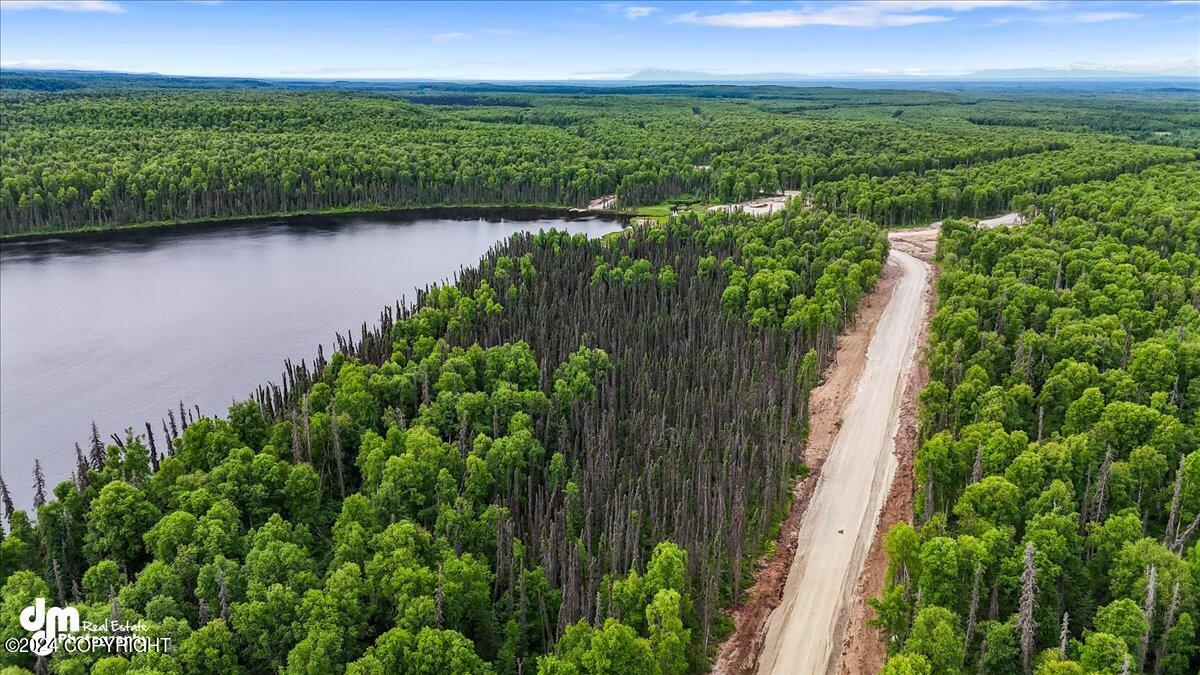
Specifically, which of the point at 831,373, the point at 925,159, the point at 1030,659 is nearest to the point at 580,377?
the point at 831,373

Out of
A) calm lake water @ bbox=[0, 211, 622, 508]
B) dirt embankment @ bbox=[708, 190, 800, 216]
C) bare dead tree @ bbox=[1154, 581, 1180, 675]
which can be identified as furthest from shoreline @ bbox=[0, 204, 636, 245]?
bare dead tree @ bbox=[1154, 581, 1180, 675]

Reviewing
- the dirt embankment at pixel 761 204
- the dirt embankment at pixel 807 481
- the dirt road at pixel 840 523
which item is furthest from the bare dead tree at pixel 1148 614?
the dirt embankment at pixel 761 204

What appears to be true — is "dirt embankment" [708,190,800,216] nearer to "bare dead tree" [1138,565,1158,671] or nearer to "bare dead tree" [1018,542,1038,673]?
"bare dead tree" [1018,542,1038,673]

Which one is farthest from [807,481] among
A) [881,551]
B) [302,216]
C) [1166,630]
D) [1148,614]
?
[302,216]

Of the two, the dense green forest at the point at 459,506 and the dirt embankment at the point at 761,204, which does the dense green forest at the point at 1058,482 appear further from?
the dirt embankment at the point at 761,204

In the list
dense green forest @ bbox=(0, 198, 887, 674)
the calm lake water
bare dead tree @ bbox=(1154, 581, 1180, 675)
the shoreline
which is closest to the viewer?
bare dead tree @ bbox=(1154, 581, 1180, 675)

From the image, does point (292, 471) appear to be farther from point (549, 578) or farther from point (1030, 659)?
point (1030, 659)
